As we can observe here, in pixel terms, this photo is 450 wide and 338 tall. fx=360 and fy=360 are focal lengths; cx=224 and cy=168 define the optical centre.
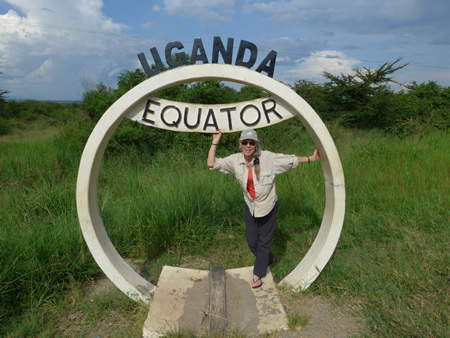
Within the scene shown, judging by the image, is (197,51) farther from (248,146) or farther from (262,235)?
(262,235)

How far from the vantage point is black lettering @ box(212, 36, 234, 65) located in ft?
10.6

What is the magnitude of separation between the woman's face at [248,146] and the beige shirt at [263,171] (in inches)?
5.4

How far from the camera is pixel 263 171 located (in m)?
3.49

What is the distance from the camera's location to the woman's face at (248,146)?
11.1 ft

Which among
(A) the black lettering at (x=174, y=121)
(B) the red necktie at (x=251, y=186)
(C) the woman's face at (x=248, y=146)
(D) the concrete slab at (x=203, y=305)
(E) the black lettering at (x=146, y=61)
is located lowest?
(D) the concrete slab at (x=203, y=305)

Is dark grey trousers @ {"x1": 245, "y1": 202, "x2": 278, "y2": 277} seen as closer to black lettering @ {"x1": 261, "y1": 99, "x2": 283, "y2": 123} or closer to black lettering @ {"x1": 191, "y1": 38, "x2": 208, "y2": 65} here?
black lettering @ {"x1": 261, "y1": 99, "x2": 283, "y2": 123}

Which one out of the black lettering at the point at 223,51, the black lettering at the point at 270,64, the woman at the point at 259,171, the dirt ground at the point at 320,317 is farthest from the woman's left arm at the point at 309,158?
the dirt ground at the point at 320,317

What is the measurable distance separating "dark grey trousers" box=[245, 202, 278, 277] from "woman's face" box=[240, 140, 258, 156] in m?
0.64

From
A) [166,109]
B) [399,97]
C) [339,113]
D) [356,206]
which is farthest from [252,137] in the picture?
[399,97]

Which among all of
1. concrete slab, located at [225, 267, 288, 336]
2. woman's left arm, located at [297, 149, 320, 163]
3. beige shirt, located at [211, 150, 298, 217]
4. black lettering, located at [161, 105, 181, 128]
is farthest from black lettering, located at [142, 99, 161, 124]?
concrete slab, located at [225, 267, 288, 336]

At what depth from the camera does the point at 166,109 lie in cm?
334

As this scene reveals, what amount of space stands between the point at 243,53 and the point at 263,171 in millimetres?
1118

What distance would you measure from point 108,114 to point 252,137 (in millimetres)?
1342

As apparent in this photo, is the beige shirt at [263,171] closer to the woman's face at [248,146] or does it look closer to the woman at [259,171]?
the woman at [259,171]
